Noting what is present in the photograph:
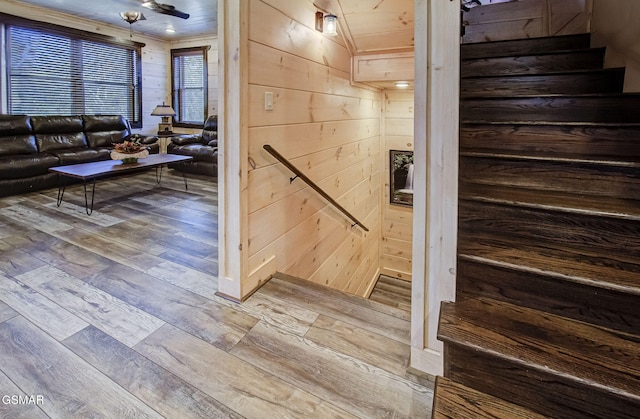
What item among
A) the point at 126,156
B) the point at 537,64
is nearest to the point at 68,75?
the point at 126,156

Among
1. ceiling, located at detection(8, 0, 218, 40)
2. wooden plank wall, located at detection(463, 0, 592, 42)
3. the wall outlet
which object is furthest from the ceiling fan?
wooden plank wall, located at detection(463, 0, 592, 42)

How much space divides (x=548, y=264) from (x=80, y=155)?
19.0 feet

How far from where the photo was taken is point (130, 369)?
147 cm

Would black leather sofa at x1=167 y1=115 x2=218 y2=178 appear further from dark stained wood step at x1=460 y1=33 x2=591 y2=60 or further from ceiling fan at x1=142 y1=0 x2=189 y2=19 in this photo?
dark stained wood step at x1=460 y1=33 x2=591 y2=60

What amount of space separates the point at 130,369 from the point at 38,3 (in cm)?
629

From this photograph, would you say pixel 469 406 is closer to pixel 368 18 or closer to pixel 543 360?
pixel 543 360

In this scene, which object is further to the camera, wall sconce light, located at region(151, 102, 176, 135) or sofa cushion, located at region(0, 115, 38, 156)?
wall sconce light, located at region(151, 102, 176, 135)

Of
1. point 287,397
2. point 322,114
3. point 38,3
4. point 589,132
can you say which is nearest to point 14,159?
point 38,3

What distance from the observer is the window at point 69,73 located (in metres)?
5.35

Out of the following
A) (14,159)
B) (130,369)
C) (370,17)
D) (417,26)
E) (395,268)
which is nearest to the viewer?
(417,26)

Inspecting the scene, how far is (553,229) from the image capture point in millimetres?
1504

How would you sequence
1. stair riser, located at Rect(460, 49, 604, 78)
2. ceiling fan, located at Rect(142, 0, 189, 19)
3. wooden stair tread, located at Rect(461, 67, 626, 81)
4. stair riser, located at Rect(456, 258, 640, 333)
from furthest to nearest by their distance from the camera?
ceiling fan, located at Rect(142, 0, 189, 19) → stair riser, located at Rect(460, 49, 604, 78) → wooden stair tread, located at Rect(461, 67, 626, 81) → stair riser, located at Rect(456, 258, 640, 333)

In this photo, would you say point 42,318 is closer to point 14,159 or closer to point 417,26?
point 417,26

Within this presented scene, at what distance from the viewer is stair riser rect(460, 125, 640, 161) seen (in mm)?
1750
